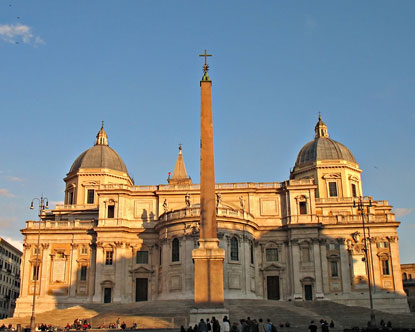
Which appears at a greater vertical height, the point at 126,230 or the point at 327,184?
the point at 327,184

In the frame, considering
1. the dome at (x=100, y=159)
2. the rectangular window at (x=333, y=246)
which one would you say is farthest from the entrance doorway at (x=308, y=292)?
the dome at (x=100, y=159)

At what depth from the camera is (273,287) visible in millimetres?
56688

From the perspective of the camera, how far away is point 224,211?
52781 millimetres

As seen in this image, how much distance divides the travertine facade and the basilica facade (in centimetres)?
2290

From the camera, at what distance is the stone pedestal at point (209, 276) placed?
2550cm

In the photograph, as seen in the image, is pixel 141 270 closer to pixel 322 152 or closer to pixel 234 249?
pixel 234 249

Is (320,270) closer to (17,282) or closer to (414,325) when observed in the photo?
(414,325)

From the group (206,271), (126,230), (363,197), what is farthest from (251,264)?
(206,271)

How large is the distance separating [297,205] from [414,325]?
66.4 ft

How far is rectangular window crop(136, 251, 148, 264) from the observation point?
5759cm

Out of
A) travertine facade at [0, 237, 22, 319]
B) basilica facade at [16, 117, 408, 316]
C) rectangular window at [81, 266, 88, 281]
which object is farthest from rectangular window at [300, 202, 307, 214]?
travertine facade at [0, 237, 22, 319]

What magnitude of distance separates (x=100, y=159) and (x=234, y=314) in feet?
111

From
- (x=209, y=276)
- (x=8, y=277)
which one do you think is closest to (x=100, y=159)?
(x=8, y=277)

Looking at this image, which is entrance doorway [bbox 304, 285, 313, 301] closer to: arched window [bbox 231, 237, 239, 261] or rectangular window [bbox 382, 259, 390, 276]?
rectangular window [bbox 382, 259, 390, 276]
